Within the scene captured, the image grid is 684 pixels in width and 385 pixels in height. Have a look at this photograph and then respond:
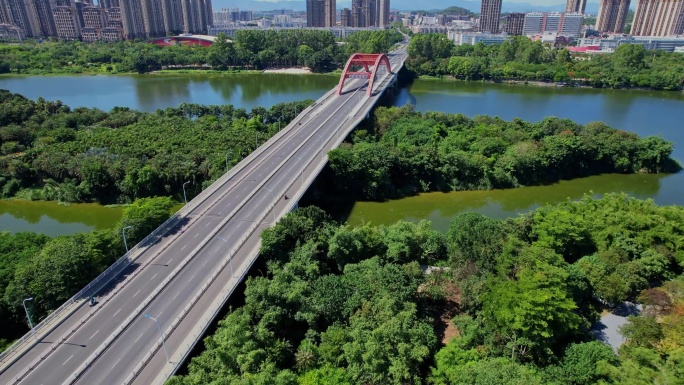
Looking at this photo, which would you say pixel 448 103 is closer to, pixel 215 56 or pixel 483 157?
pixel 483 157

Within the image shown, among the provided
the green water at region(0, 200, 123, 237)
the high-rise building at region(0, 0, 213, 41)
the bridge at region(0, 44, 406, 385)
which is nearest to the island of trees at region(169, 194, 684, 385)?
the bridge at region(0, 44, 406, 385)

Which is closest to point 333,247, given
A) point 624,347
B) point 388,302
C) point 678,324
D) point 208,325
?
point 388,302

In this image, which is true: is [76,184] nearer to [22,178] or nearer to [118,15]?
[22,178]

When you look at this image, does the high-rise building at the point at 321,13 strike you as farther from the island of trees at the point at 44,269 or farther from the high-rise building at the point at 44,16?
the island of trees at the point at 44,269

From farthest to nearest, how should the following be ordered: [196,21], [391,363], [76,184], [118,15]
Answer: [196,21], [118,15], [76,184], [391,363]

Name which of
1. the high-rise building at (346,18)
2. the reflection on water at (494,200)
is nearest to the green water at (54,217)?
the reflection on water at (494,200)

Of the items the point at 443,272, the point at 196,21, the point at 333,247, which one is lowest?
the point at 443,272
